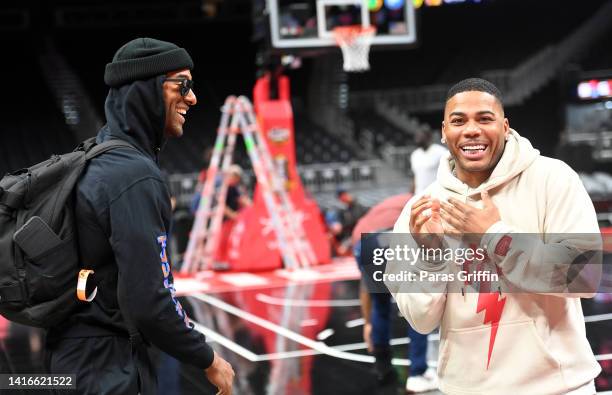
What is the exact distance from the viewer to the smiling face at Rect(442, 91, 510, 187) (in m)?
2.53

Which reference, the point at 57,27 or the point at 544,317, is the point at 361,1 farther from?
the point at 57,27

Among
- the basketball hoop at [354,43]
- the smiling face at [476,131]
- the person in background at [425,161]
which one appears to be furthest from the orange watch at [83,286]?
the basketball hoop at [354,43]

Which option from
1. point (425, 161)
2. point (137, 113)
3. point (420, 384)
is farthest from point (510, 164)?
point (425, 161)

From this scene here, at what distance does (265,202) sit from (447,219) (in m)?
9.47

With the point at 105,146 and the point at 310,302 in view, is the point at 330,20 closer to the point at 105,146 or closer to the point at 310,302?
the point at 310,302

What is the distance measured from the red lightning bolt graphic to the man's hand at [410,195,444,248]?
22cm

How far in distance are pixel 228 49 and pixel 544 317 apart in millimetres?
23059

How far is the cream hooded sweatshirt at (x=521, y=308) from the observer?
2.39m

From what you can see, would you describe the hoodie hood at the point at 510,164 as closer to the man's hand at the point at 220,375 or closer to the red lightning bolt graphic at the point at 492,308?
the red lightning bolt graphic at the point at 492,308

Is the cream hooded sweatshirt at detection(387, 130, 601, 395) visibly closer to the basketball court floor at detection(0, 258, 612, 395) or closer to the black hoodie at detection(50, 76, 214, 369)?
the black hoodie at detection(50, 76, 214, 369)

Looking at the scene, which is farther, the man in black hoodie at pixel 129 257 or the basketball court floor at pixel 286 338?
the basketball court floor at pixel 286 338

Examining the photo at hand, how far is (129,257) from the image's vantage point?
236cm

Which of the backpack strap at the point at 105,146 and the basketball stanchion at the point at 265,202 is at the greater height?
the backpack strap at the point at 105,146

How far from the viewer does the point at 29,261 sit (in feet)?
7.74
